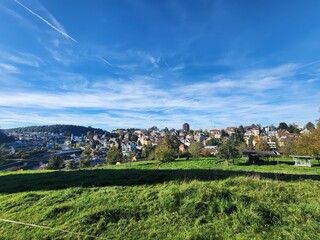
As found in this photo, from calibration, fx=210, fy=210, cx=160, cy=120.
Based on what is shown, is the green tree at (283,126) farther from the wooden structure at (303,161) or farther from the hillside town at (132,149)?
the wooden structure at (303,161)

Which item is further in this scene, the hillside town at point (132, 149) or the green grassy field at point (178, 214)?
the hillside town at point (132, 149)

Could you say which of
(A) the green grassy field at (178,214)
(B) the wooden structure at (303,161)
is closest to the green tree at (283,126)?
(B) the wooden structure at (303,161)

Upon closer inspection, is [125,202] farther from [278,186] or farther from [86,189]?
[278,186]

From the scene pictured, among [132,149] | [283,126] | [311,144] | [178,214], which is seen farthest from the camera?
[283,126]

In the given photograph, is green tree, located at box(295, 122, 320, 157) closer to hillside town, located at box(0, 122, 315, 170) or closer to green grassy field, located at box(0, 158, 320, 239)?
hillside town, located at box(0, 122, 315, 170)

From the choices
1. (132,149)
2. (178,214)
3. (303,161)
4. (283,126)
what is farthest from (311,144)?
(283,126)

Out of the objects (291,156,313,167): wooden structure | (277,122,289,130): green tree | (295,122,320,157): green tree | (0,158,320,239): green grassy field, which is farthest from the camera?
(277,122,289,130): green tree

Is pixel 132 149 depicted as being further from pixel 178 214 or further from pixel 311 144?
pixel 178 214

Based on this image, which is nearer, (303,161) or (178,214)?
(178,214)

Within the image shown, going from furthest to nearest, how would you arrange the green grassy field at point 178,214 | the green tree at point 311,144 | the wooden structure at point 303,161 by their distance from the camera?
the wooden structure at point 303,161, the green tree at point 311,144, the green grassy field at point 178,214

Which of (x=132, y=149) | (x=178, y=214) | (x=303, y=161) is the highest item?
(x=303, y=161)

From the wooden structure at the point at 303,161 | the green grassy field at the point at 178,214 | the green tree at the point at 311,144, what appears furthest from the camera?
the wooden structure at the point at 303,161

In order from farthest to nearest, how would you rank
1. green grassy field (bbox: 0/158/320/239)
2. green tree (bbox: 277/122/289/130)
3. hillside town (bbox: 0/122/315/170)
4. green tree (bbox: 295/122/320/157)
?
green tree (bbox: 277/122/289/130)
hillside town (bbox: 0/122/315/170)
green tree (bbox: 295/122/320/157)
green grassy field (bbox: 0/158/320/239)

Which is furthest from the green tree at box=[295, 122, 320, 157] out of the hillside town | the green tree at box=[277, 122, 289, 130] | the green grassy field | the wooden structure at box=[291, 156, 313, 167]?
the green tree at box=[277, 122, 289, 130]
